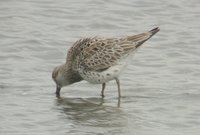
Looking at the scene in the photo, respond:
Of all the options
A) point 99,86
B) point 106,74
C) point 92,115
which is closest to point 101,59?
point 106,74

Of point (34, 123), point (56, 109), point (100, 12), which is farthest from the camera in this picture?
point (100, 12)

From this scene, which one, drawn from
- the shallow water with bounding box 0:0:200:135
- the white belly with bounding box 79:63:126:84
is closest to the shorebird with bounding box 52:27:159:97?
the white belly with bounding box 79:63:126:84

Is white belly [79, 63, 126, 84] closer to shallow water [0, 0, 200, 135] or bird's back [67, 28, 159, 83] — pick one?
bird's back [67, 28, 159, 83]

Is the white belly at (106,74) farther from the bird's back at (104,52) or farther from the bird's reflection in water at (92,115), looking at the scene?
the bird's reflection in water at (92,115)

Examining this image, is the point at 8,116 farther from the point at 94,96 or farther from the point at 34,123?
the point at 94,96

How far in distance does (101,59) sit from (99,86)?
1.04 metres

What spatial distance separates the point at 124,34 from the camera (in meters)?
16.1

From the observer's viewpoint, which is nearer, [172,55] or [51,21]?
[172,55]

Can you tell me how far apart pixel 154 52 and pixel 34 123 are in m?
4.79

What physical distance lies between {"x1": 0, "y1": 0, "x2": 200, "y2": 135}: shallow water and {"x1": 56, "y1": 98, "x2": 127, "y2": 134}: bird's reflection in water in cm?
1

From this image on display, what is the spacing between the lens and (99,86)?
45.0 feet

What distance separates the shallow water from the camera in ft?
36.7

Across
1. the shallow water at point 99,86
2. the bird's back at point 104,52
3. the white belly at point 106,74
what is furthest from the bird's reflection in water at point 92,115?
the bird's back at point 104,52

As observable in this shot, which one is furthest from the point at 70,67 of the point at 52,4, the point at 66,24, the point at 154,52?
the point at 52,4
